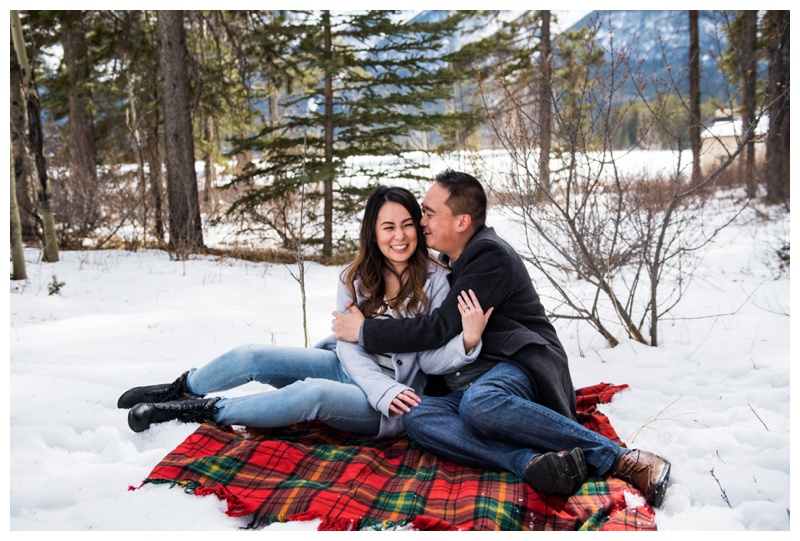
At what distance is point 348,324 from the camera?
3.10 m

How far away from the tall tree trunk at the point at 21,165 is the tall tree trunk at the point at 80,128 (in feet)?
2.09

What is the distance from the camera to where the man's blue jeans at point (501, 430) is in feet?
8.57

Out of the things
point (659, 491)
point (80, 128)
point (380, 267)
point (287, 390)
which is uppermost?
point (80, 128)

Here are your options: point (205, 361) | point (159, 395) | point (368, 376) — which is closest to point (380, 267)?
point (368, 376)

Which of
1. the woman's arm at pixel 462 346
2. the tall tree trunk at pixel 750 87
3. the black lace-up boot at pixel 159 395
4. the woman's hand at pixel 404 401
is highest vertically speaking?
the tall tree trunk at pixel 750 87

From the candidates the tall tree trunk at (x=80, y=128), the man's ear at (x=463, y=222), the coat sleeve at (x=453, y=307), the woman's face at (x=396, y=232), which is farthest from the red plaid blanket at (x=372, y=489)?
the tall tree trunk at (x=80, y=128)

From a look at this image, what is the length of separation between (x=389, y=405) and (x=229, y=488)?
0.77 meters

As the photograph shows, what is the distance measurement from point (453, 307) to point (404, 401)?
0.49 metres

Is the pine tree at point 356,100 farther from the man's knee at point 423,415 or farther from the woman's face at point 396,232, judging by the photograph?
the man's knee at point 423,415

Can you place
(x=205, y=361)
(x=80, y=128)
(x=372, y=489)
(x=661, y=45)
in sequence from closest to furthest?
(x=372, y=489), (x=661, y=45), (x=205, y=361), (x=80, y=128)

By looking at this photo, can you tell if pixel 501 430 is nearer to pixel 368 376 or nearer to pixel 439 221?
pixel 368 376

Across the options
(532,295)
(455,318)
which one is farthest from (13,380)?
(532,295)

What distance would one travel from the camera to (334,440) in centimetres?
310

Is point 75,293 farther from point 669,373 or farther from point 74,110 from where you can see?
point 74,110
